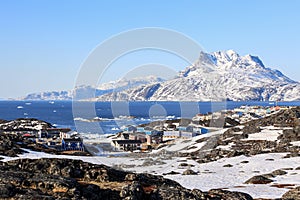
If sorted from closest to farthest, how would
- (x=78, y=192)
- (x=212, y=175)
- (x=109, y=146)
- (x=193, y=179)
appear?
(x=78, y=192)
(x=193, y=179)
(x=212, y=175)
(x=109, y=146)

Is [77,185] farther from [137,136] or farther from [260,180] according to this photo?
[137,136]

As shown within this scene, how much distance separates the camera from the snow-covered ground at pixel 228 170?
28892 mm

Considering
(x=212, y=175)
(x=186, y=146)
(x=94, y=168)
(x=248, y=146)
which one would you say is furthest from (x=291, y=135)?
(x=94, y=168)

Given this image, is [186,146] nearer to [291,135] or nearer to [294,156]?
[291,135]

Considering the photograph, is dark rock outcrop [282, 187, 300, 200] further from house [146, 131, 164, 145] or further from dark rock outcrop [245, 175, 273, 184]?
house [146, 131, 164, 145]

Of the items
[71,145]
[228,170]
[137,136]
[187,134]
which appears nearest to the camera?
[228,170]

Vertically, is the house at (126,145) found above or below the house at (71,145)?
below

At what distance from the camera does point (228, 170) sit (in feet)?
139

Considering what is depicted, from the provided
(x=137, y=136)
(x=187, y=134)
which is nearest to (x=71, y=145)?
(x=137, y=136)

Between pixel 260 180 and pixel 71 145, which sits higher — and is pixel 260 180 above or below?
above

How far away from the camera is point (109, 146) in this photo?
265 ft

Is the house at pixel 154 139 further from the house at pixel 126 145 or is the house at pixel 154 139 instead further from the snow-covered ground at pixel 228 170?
the snow-covered ground at pixel 228 170

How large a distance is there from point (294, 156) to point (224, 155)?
11.1 meters

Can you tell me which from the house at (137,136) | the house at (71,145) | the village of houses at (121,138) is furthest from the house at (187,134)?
the house at (71,145)
